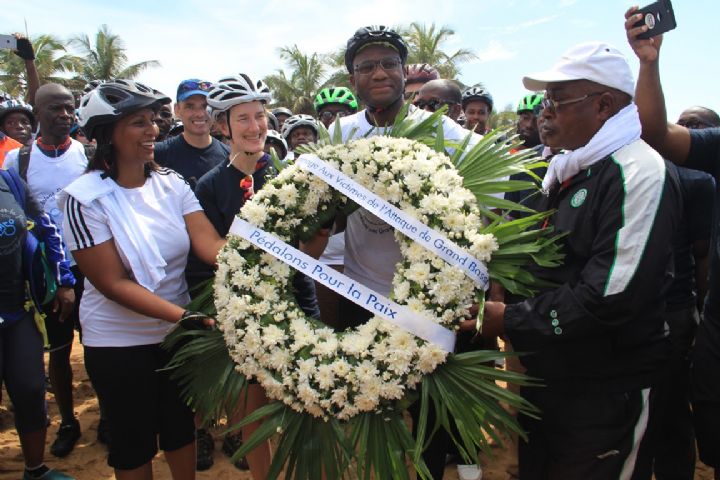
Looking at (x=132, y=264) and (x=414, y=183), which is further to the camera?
(x=132, y=264)

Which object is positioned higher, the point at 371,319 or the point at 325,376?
the point at 371,319

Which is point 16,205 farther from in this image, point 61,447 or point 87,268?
point 61,447

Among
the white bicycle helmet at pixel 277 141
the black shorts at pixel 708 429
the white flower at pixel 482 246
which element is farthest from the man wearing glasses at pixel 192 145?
the black shorts at pixel 708 429

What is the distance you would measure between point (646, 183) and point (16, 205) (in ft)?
12.2

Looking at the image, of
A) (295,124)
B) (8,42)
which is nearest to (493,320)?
(295,124)

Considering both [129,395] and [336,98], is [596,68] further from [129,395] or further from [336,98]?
[336,98]

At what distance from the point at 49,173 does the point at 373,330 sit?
12.4 ft

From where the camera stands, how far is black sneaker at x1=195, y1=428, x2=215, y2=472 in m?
4.09

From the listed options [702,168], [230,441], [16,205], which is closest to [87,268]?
[16,205]

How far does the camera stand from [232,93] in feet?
10.6

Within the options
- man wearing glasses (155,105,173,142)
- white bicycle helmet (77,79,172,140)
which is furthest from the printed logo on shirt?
man wearing glasses (155,105,173,142)

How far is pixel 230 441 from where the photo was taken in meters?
4.29

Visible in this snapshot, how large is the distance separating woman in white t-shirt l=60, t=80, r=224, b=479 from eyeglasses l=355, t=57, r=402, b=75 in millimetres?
1130

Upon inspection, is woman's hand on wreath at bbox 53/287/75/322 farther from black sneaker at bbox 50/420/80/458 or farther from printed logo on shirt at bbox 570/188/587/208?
printed logo on shirt at bbox 570/188/587/208
